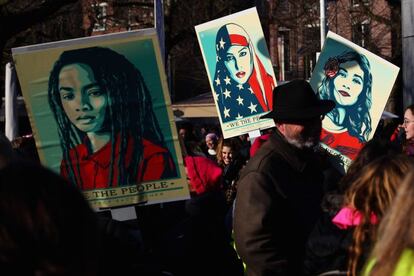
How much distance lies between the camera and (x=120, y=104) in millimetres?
4703

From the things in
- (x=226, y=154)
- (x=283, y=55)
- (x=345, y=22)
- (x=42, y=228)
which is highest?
(x=42, y=228)

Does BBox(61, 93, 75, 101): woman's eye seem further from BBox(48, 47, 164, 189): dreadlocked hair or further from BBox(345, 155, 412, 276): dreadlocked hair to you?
BBox(345, 155, 412, 276): dreadlocked hair

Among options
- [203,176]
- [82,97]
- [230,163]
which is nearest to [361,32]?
[230,163]

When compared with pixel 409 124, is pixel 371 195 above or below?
above

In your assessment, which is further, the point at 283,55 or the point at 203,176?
the point at 283,55

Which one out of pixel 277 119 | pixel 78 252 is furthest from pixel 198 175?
pixel 78 252

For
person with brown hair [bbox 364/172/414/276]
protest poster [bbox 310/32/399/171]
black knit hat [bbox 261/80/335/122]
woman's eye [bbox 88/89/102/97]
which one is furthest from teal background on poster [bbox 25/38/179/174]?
person with brown hair [bbox 364/172/414/276]

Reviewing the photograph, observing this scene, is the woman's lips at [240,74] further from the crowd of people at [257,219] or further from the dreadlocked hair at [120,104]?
the dreadlocked hair at [120,104]

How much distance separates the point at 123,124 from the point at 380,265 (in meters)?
2.59

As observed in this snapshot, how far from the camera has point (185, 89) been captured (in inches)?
1699

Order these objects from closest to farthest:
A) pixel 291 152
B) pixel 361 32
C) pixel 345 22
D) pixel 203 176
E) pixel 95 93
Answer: pixel 291 152 → pixel 95 93 → pixel 203 176 → pixel 361 32 → pixel 345 22

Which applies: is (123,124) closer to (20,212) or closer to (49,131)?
(49,131)

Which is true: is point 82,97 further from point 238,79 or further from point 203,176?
point 238,79

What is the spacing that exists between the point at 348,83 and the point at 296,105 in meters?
2.74
